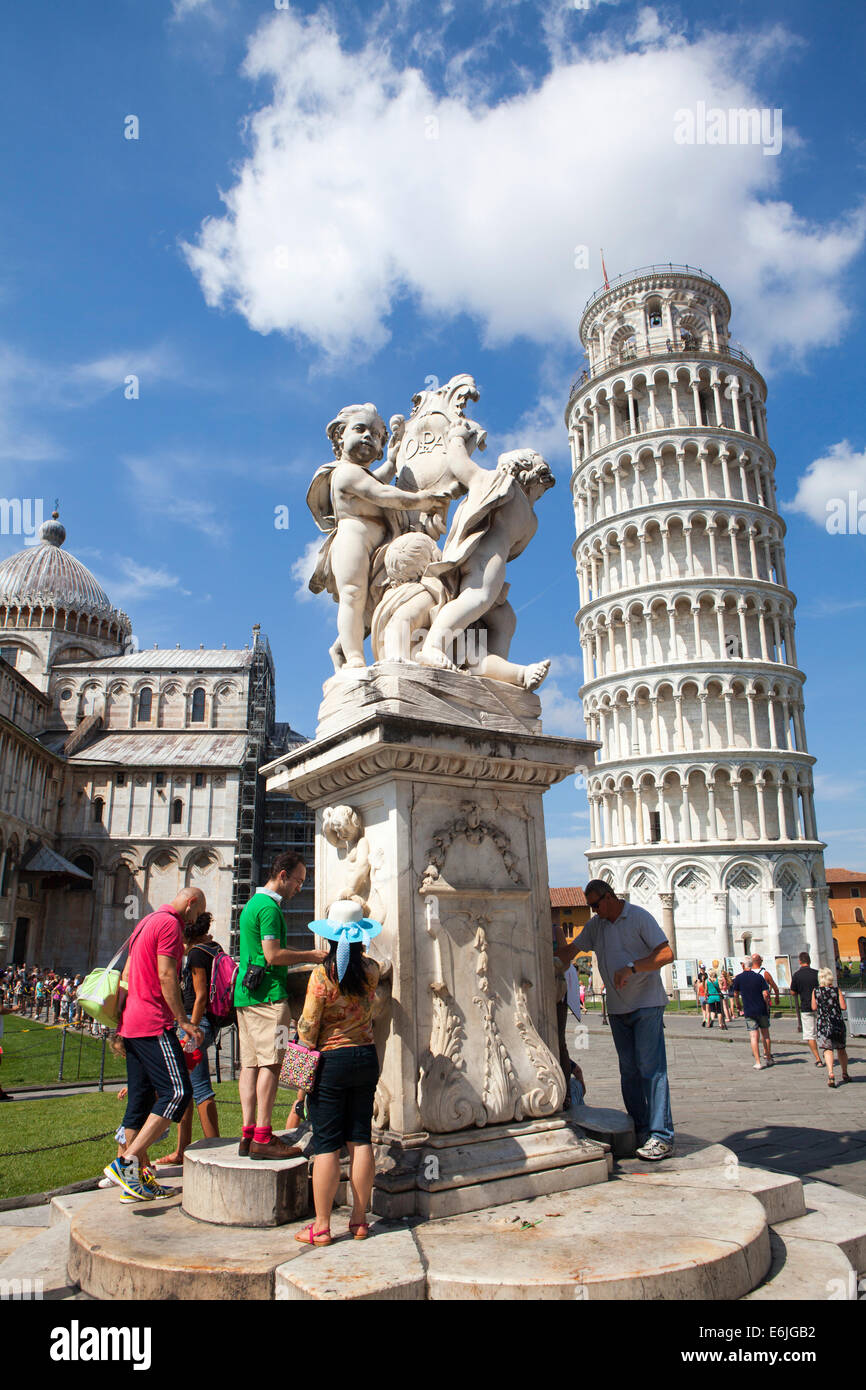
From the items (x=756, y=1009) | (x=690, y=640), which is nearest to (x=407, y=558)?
(x=756, y=1009)

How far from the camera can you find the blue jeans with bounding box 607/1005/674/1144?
4.71m

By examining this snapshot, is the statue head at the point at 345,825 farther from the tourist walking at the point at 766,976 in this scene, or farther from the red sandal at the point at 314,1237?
the tourist walking at the point at 766,976

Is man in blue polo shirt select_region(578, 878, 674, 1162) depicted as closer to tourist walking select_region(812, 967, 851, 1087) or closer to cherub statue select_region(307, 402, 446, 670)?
cherub statue select_region(307, 402, 446, 670)

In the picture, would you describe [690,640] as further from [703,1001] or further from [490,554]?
[490,554]

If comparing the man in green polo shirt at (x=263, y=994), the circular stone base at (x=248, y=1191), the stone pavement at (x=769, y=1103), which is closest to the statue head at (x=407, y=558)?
the man in green polo shirt at (x=263, y=994)

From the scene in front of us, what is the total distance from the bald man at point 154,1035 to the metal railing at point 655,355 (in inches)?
2058

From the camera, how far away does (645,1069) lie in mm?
4844

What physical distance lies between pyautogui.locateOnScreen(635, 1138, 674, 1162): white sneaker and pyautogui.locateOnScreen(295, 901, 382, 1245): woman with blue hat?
5.77 ft

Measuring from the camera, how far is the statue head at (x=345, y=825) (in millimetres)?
4488

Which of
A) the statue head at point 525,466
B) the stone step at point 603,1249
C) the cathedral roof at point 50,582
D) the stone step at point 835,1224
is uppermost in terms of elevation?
the cathedral roof at point 50,582

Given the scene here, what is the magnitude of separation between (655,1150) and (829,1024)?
8.06 meters
